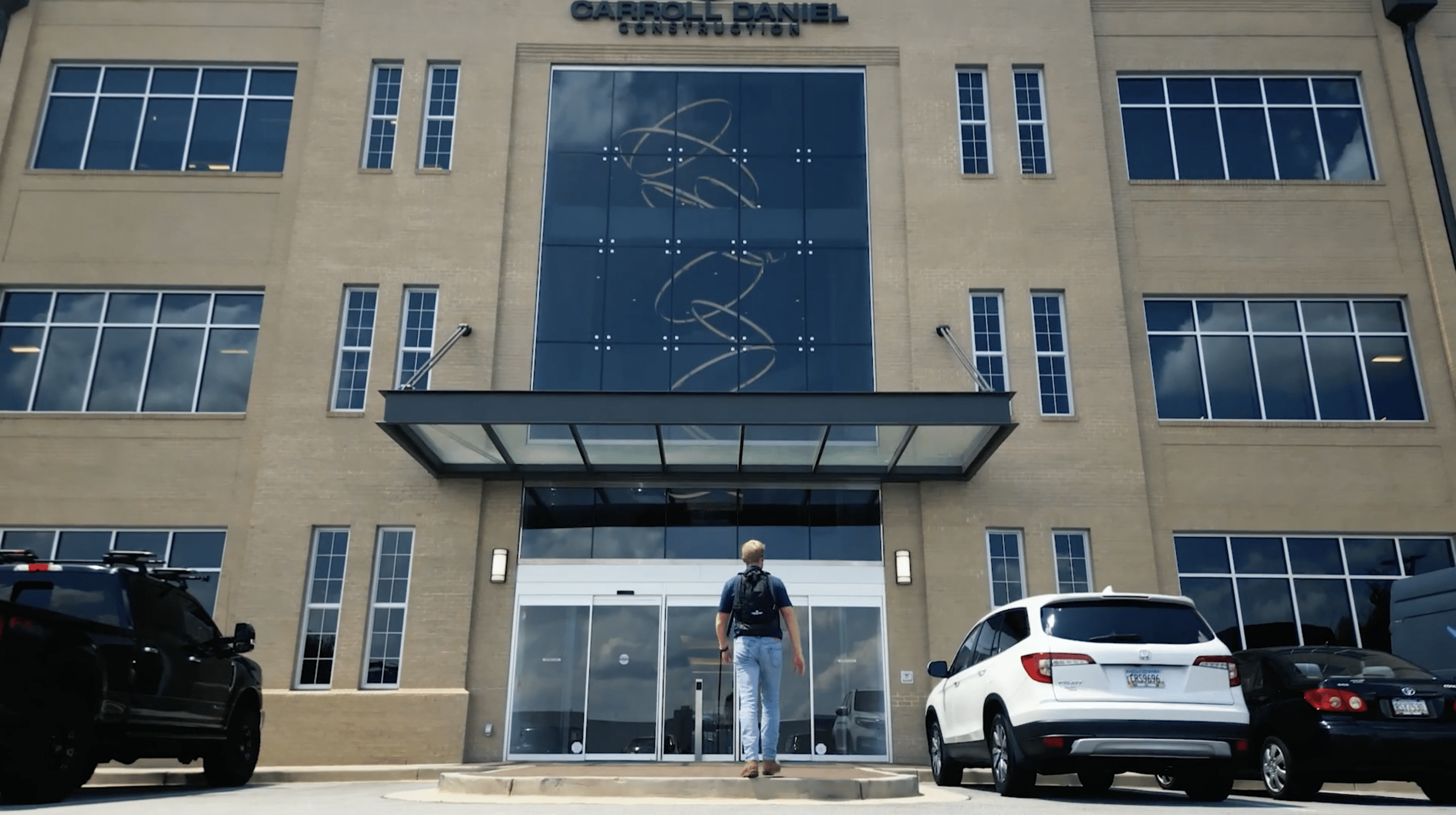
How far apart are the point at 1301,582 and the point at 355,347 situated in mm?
15796

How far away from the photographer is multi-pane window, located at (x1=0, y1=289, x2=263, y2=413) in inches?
723

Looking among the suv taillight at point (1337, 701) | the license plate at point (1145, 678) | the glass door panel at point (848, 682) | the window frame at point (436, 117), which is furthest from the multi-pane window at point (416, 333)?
the suv taillight at point (1337, 701)

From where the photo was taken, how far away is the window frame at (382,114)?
758 inches

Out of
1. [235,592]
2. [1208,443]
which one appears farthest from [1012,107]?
[235,592]

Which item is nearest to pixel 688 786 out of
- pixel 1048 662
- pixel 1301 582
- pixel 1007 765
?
pixel 1007 765

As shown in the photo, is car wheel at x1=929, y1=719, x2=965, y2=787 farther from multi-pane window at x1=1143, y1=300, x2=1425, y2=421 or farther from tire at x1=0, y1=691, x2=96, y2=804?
multi-pane window at x1=1143, y1=300, x2=1425, y2=421

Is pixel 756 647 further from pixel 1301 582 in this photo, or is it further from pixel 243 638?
pixel 1301 582

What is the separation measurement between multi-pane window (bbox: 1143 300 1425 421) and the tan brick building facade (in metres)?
0.19

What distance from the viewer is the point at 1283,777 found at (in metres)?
10.3

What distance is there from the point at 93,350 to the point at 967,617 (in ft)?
49.8

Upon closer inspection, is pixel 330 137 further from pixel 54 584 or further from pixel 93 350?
pixel 54 584

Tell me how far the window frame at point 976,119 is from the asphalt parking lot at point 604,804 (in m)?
11.7

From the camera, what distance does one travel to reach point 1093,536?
1717 centimetres

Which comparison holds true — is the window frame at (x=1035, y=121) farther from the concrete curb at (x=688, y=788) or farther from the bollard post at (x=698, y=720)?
the concrete curb at (x=688, y=788)
